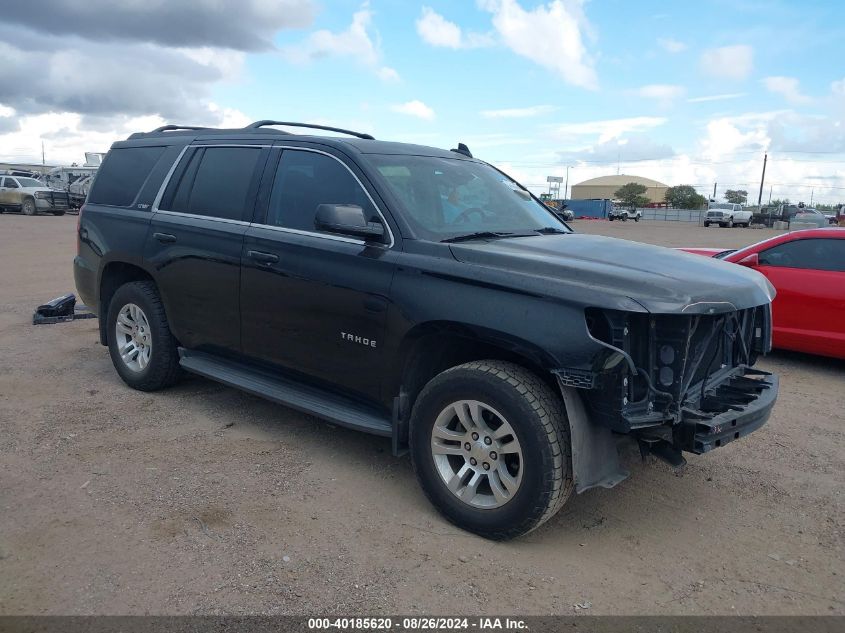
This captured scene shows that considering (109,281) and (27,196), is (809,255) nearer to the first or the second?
(109,281)

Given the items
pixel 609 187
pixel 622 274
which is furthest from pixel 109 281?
pixel 609 187

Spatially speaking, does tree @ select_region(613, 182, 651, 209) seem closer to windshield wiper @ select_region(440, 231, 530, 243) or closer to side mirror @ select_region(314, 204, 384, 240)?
windshield wiper @ select_region(440, 231, 530, 243)

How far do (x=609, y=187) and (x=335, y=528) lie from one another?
152783 mm

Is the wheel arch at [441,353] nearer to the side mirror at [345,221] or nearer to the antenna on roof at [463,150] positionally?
the side mirror at [345,221]

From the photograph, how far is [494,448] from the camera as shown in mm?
3469

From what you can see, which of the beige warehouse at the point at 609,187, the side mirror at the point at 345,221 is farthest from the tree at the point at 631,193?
the side mirror at the point at 345,221

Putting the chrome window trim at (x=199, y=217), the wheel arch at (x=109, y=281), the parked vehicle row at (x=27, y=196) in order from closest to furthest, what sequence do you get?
the chrome window trim at (x=199, y=217)
the wheel arch at (x=109, y=281)
the parked vehicle row at (x=27, y=196)

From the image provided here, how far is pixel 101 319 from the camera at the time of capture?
5953 millimetres

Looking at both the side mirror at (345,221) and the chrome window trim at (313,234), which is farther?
the chrome window trim at (313,234)

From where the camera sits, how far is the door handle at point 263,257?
14.6 feet

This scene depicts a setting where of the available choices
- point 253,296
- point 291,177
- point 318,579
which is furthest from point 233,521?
point 291,177

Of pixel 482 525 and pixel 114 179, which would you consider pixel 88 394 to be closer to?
pixel 114 179

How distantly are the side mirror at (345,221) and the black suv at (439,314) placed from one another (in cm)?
1

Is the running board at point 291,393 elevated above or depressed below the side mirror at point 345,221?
below
